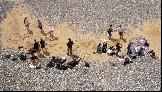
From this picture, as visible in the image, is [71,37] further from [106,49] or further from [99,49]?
[106,49]

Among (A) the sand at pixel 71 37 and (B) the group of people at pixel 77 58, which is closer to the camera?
(B) the group of people at pixel 77 58

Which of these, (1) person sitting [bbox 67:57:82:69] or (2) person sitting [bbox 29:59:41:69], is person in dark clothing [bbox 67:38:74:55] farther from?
(2) person sitting [bbox 29:59:41:69]

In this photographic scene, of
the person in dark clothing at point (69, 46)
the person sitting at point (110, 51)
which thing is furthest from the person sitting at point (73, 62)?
the person sitting at point (110, 51)

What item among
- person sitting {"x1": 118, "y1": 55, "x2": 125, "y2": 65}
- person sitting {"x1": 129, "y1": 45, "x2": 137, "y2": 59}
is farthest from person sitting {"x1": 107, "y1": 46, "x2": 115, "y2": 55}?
person sitting {"x1": 129, "y1": 45, "x2": 137, "y2": 59}

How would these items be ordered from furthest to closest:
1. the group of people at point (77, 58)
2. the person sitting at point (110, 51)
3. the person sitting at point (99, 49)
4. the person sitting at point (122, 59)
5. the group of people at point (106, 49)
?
the person sitting at point (99, 49)
the group of people at point (106, 49)
the person sitting at point (110, 51)
the group of people at point (77, 58)
the person sitting at point (122, 59)

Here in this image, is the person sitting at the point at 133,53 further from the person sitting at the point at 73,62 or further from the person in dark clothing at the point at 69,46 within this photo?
the person in dark clothing at the point at 69,46

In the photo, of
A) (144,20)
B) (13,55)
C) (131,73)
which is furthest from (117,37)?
(13,55)

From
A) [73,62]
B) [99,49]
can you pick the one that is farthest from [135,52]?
[73,62]

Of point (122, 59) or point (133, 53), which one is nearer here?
point (122, 59)

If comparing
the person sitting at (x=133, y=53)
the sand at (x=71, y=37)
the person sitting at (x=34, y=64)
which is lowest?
the person sitting at (x=34, y=64)
